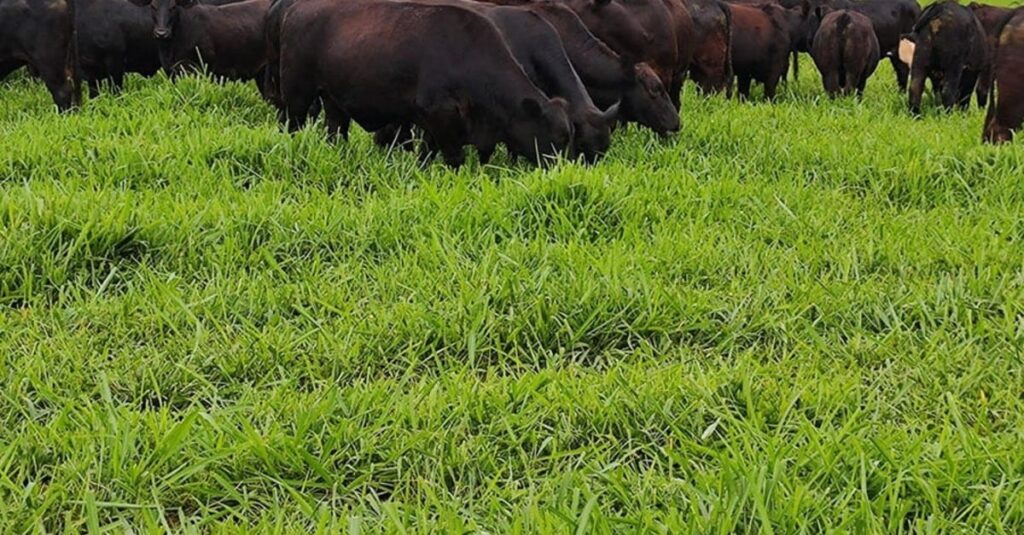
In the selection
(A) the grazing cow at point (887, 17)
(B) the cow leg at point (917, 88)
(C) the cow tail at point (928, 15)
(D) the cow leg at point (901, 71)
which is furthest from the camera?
(A) the grazing cow at point (887, 17)

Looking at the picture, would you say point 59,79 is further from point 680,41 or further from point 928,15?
point 928,15

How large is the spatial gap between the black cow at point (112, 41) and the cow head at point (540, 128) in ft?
15.3

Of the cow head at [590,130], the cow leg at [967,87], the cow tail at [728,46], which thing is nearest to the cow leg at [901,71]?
the cow leg at [967,87]

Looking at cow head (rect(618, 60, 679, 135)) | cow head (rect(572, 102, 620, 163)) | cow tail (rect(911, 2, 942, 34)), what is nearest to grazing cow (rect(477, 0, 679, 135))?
cow head (rect(618, 60, 679, 135))

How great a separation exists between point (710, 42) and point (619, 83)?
3.28 m

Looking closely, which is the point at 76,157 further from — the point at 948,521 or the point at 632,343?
the point at 948,521

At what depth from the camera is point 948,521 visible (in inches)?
84.7

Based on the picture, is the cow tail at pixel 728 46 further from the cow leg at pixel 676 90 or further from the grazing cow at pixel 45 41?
the grazing cow at pixel 45 41

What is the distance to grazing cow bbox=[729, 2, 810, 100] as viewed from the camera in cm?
1092

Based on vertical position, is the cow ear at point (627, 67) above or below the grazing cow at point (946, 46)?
above

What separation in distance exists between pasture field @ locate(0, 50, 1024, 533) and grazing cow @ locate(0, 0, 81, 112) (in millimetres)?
1860

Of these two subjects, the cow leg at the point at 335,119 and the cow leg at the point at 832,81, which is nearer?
the cow leg at the point at 335,119

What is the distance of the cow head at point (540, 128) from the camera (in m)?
5.66

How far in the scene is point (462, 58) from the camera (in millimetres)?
5766
